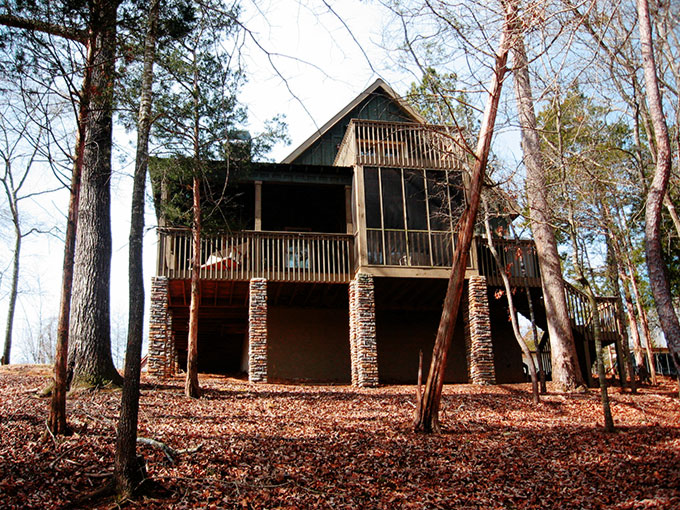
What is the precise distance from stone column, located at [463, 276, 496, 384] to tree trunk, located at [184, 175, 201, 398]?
279 inches

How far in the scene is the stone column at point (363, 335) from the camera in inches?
562

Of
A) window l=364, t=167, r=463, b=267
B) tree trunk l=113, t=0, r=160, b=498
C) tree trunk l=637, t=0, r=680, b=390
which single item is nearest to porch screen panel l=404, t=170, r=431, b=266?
window l=364, t=167, r=463, b=267

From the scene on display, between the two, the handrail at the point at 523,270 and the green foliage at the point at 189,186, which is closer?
the green foliage at the point at 189,186

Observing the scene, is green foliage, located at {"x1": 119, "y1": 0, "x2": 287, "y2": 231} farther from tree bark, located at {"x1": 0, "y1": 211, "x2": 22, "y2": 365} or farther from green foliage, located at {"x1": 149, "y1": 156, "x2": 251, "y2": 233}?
tree bark, located at {"x1": 0, "y1": 211, "x2": 22, "y2": 365}

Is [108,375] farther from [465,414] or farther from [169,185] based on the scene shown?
[465,414]

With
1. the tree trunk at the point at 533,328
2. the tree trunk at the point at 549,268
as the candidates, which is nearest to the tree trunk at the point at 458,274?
the tree trunk at the point at 549,268

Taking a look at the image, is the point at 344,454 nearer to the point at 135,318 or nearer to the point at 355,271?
the point at 135,318

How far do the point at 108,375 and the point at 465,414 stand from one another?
6.60 meters

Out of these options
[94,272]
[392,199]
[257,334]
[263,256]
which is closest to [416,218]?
[392,199]

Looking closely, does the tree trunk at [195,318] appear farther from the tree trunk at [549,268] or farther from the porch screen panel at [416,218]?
the tree trunk at [549,268]

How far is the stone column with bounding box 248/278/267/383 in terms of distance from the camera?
46.5 feet

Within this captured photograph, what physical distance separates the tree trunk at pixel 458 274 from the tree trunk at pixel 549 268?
340cm

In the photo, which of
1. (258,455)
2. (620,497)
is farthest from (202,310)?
(620,497)

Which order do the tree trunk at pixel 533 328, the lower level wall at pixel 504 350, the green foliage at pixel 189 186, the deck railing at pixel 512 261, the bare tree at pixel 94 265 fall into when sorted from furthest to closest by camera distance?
1. the lower level wall at pixel 504 350
2. the deck railing at pixel 512 261
3. the tree trunk at pixel 533 328
4. the green foliage at pixel 189 186
5. the bare tree at pixel 94 265
